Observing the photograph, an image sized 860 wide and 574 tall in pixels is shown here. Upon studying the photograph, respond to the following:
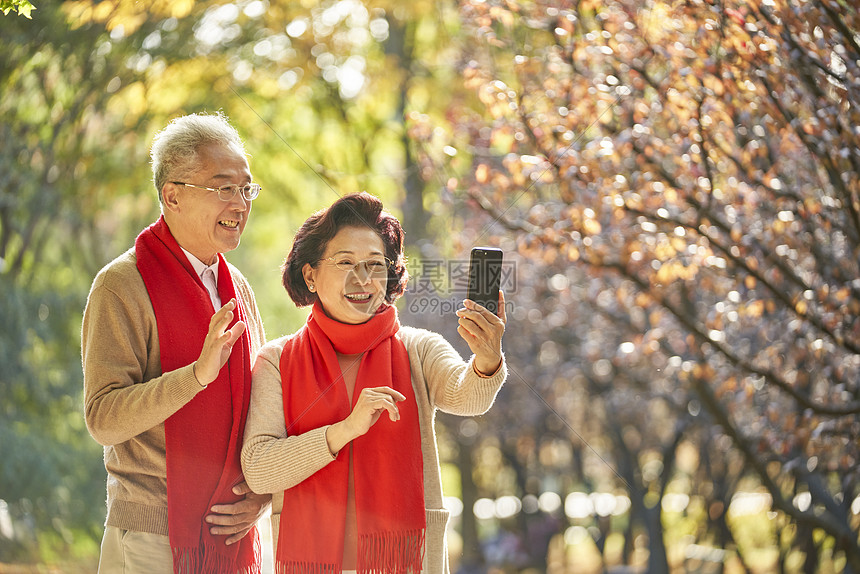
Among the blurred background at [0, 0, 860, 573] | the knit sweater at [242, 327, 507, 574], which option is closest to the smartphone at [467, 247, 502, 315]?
the knit sweater at [242, 327, 507, 574]

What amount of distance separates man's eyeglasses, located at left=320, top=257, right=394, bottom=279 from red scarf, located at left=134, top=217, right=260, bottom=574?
1.29ft

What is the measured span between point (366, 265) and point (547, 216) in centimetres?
205

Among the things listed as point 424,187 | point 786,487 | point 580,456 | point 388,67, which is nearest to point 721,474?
point 786,487

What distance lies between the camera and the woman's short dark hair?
8.60 feet

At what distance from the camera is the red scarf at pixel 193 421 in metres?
2.51

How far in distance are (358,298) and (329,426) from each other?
40cm

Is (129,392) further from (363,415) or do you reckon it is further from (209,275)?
(363,415)

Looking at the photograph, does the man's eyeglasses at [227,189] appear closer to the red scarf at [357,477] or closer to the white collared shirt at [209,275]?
the white collared shirt at [209,275]

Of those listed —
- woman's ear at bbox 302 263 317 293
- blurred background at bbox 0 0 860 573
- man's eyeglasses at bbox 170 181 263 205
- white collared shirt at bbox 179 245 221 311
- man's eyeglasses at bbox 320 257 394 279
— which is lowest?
blurred background at bbox 0 0 860 573

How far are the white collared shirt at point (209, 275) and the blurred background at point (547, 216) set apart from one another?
3.55 ft

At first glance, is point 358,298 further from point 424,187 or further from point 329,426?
point 424,187

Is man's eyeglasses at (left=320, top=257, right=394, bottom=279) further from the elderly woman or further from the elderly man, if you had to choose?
the elderly man

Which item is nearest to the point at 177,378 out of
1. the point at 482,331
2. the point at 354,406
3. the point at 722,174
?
the point at 354,406

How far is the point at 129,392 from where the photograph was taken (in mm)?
2395
